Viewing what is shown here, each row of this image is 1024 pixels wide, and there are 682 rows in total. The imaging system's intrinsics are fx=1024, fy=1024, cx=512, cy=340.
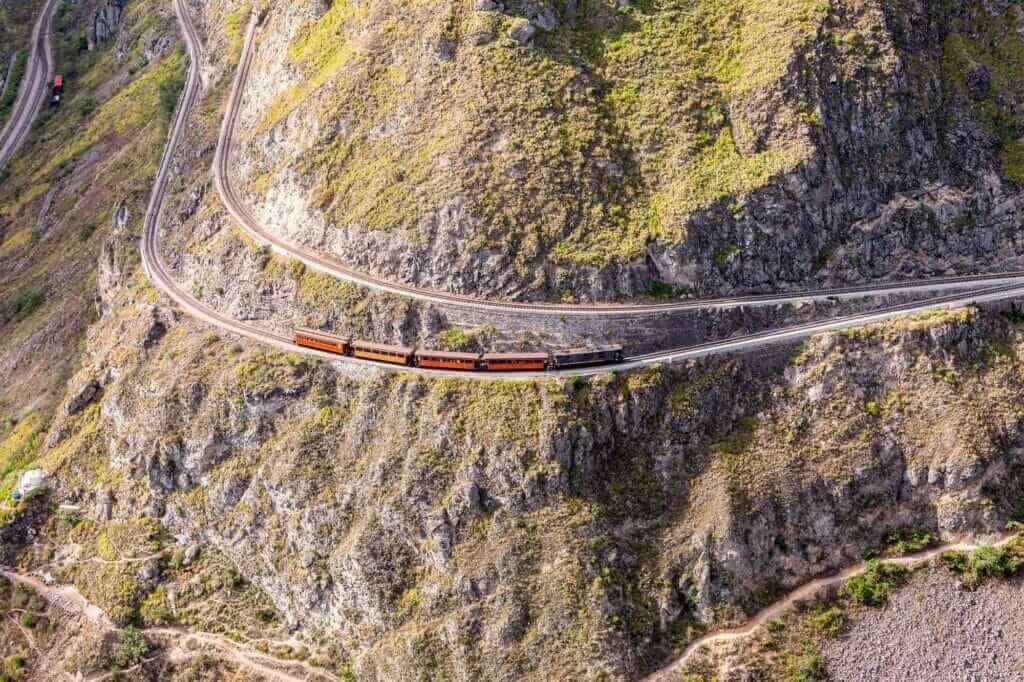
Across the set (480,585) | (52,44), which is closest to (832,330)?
(480,585)

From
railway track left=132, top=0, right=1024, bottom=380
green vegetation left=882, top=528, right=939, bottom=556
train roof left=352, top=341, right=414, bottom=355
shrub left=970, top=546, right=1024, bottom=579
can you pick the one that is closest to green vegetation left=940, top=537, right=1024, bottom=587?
shrub left=970, top=546, right=1024, bottom=579

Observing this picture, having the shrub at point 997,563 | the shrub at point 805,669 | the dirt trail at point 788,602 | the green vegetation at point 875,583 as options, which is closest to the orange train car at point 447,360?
the dirt trail at point 788,602

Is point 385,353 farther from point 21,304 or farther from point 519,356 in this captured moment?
point 21,304

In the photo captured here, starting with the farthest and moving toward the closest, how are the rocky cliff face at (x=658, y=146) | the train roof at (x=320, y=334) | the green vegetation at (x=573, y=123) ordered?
the green vegetation at (x=573, y=123)
the rocky cliff face at (x=658, y=146)
the train roof at (x=320, y=334)

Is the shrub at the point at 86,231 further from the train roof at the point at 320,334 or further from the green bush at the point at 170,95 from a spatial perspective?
the train roof at the point at 320,334

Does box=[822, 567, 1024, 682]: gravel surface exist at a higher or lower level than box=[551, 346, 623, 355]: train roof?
lower

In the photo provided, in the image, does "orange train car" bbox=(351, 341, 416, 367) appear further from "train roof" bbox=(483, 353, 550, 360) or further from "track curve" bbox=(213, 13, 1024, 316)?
"train roof" bbox=(483, 353, 550, 360)
